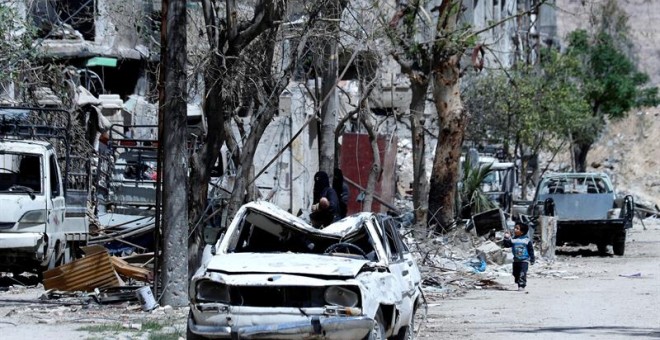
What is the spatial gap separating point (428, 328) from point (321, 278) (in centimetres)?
438

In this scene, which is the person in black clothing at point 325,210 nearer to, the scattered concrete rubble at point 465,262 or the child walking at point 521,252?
the scattered concrete rubble at point 465,262

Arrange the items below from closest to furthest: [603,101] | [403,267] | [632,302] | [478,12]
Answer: [403,267] → [632,302] → [478,12] → [603,101]

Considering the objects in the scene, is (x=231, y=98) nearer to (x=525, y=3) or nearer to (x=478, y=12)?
(x=478, y=12)

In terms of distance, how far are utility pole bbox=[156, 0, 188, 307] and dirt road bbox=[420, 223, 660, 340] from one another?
3.29 m

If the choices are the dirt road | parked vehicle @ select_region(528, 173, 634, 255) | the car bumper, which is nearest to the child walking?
the dirt road

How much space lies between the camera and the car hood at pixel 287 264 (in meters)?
9.97

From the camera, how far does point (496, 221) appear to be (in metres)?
26.0

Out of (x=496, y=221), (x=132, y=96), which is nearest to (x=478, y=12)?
(x=132, y=96)

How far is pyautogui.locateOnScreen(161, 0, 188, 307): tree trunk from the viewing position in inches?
587

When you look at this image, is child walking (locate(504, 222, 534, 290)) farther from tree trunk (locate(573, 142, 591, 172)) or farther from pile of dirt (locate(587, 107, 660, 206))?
pile of dirt (locate(587, 107, 660, 206))

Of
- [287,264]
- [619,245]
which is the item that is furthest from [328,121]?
[287,264]

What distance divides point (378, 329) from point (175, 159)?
18.8ft

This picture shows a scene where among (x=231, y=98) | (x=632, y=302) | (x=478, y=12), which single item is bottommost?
(x=632, y=302)

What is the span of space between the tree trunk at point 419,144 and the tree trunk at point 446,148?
0.88 feet
